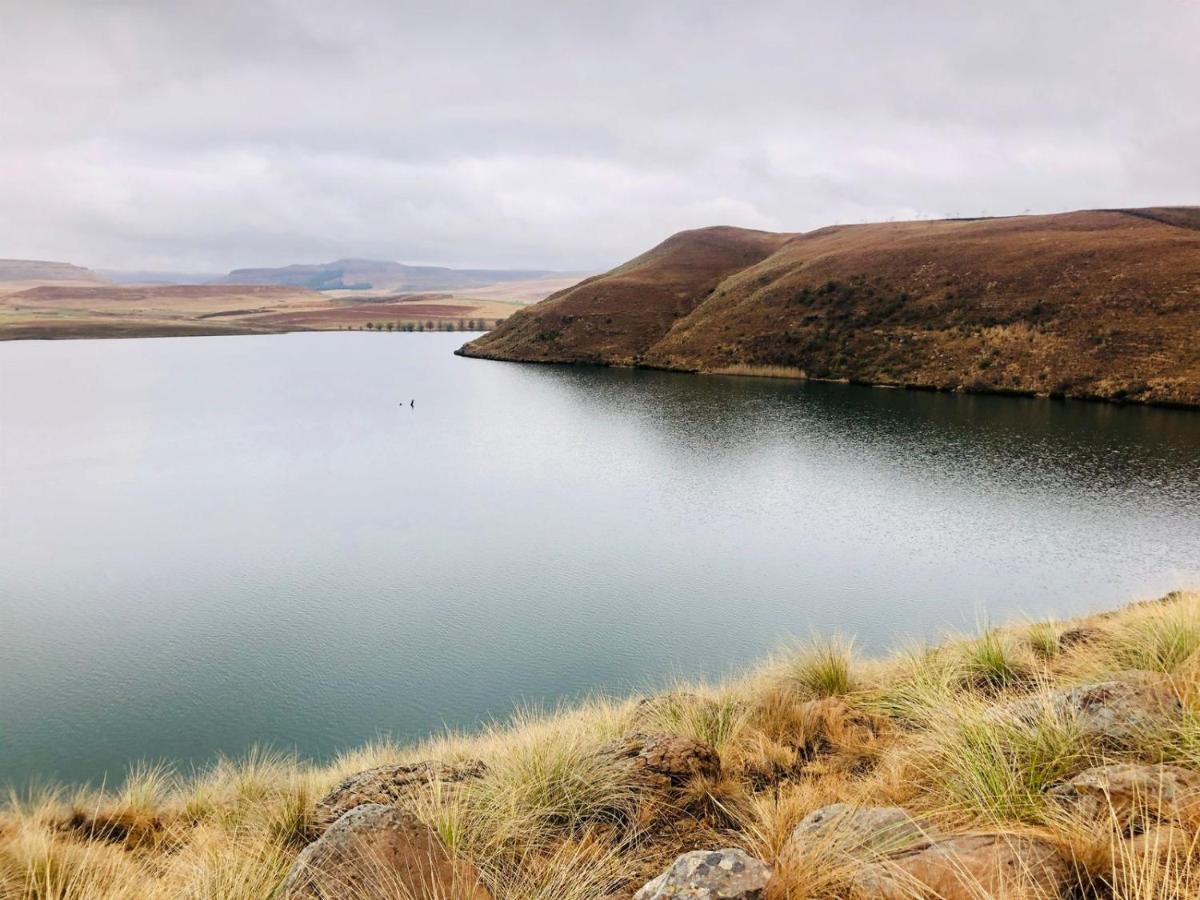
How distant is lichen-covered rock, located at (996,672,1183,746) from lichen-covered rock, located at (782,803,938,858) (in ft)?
5.27

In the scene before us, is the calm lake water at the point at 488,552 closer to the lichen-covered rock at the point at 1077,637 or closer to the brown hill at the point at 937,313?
the lichen-covered rock at the point at 1077,637

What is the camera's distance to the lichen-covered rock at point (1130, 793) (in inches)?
144

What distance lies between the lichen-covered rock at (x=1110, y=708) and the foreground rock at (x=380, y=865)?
13.2 feet

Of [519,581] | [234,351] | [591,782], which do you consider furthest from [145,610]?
[234,351]

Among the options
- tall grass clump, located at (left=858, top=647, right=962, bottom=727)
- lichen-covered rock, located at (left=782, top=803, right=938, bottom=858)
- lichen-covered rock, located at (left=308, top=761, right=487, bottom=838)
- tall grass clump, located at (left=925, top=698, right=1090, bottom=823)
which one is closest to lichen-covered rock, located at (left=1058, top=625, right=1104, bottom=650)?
tall grass clump, located at (left=858, top=647, right=962, bottom=727)

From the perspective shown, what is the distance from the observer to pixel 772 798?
5305mm

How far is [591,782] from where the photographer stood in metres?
5.37

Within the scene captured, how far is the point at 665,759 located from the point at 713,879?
7.07 feet

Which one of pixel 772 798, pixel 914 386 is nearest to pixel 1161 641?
pixel 772 798

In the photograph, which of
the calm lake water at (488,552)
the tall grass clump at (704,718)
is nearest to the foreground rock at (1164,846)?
the tall grass clump at (704,718)

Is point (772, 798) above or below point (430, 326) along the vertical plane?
below

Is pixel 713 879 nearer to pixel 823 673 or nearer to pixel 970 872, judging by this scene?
pixel 970 872

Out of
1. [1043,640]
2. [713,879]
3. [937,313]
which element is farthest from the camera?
[937,313]

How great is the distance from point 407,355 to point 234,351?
2432cm
